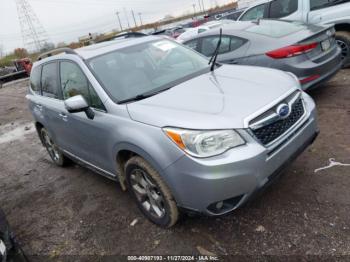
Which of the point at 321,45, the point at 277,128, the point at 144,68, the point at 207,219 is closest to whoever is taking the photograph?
the point at 277,128

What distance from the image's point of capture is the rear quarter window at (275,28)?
5.28 m

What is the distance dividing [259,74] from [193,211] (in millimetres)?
1641

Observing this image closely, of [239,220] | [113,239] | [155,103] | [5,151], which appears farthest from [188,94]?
[5,151]

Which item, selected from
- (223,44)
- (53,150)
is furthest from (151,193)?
(223,44)

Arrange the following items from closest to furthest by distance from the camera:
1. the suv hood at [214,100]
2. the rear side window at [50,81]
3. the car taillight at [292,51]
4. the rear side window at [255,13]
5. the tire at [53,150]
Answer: the suv hood at [214,100]
the rear side window at [50,81]
the car taillight at [292,51]
the tire at [53,150]
the rear side window at [255,13]

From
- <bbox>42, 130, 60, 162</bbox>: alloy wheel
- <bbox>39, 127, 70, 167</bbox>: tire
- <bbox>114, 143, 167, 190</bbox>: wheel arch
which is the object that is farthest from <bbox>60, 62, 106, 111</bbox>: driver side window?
<bbox>42, 130, 60, 162</bbox>: alloy wheel

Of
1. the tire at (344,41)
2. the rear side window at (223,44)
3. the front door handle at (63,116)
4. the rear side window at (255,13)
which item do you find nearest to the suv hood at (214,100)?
the front door handle at (63,116)

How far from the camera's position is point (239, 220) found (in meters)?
3.17

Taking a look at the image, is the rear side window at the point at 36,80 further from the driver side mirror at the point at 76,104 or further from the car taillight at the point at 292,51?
the car taillight at the point at 292,51

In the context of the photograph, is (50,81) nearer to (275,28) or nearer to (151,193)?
(151,193)

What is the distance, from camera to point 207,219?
10.7 ft

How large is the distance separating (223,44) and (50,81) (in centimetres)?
302

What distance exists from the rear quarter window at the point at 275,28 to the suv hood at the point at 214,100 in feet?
6.72

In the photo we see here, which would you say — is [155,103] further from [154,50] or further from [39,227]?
[39,227]
